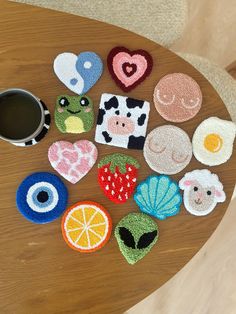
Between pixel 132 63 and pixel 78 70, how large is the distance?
0.11 m

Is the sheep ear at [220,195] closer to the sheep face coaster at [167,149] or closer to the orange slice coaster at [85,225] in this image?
the sheep face coaster at [167,149]

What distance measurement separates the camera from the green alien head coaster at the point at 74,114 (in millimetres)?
840

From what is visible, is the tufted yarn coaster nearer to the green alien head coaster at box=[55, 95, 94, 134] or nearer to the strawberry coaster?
the green alien head coaster at box=[55, 95, 94, 134]

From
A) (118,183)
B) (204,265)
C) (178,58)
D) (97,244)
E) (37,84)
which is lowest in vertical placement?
(204,265)

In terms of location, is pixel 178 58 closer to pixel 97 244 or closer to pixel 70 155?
pixel 70 155

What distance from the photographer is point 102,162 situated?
2.78 feet

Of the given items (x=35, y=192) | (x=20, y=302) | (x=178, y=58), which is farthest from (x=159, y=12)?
(x=20, y=302)

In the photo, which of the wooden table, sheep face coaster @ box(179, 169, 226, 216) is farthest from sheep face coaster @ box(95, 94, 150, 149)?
sheep face coaster @ box(179, 169, 226, 216)

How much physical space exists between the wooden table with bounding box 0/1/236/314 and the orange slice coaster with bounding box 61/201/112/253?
0.05 ft

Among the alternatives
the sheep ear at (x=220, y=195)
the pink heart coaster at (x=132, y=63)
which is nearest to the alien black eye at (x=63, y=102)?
the pink heart coaster at (x=132, y=63)

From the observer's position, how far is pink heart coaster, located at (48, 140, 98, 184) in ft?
2.77

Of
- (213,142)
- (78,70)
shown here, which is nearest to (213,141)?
(213,142)

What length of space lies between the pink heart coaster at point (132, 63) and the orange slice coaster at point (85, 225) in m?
0.26

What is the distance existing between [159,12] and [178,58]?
1.03 ft
